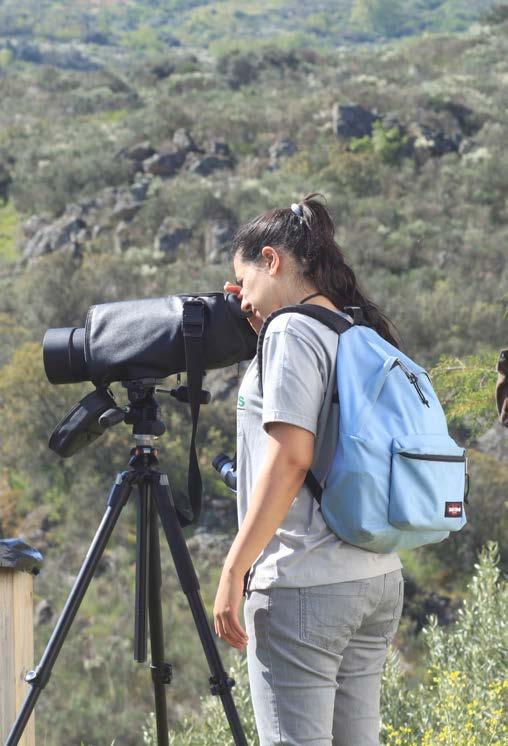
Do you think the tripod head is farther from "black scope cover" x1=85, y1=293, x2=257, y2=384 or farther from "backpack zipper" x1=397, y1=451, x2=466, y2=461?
"backpack zipper" x1=397, y1=451, x2=466, y2=461

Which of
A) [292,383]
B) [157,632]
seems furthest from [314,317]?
[157,632]

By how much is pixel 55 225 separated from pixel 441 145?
7462mm

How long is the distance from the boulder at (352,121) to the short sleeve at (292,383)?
62.4 ft

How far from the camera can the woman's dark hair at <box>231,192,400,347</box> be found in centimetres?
150

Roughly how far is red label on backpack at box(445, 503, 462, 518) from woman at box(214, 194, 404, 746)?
108 mm

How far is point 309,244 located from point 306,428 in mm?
292

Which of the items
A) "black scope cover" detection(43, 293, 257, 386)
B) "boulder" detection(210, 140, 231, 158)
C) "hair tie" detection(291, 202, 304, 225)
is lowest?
"boulder" detection(210, 140, 231, 158)

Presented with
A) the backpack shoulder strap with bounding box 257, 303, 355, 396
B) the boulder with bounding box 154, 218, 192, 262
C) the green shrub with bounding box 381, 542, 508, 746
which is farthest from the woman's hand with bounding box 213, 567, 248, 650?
the boulder with bounding box 154, 218, 192, 262

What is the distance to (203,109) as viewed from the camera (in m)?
21.4

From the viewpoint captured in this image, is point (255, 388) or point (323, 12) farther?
point (323, 12)

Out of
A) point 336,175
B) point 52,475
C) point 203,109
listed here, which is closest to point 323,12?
point 203,109

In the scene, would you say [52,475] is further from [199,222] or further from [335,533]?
[335,533]

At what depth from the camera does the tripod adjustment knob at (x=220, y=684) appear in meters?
1.74

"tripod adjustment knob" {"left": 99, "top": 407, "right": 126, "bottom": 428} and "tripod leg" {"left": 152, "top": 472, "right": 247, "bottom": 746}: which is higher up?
"tripod adjustment knob" {"left": 99, "top": 407, "right": 126, "bottom": 428}
